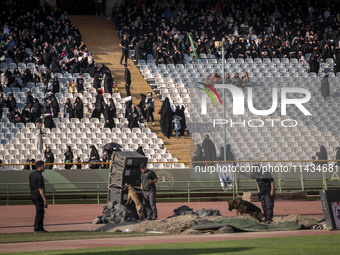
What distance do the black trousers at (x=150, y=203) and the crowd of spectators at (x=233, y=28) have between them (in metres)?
23.3

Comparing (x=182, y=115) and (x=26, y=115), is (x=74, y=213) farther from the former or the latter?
(x=182, y=115)

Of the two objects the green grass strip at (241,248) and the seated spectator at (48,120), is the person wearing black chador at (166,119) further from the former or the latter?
the green grass strip at (241,248)

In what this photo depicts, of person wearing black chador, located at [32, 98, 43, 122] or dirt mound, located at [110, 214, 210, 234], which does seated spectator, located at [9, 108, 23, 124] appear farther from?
dirt mound, located at [110, 214, 210, 234]

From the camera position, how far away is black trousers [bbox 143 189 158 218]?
22.0 m

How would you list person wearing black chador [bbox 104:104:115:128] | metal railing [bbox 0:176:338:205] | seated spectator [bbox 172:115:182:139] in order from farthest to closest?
seated spectator [bbox 172:115:182:139] < person wearing black chador [bbox 104:104:115:128] < metal railing [bbox 0:176:338:205]

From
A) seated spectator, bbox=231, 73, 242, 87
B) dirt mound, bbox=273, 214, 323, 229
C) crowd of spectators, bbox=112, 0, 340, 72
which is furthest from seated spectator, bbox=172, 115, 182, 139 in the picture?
dirt mound, bbox=273, 214, 323, 229

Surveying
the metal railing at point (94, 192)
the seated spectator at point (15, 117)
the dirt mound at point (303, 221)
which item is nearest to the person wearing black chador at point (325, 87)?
the metal railing at point (94, 192)

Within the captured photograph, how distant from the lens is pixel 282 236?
17.5 metres

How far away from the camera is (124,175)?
2295 centimetres

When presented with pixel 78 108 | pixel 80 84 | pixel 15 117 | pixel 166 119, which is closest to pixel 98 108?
pixel 78 108

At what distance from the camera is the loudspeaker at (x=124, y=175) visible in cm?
2277

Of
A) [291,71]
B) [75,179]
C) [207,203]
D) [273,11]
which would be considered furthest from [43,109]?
[273,11]

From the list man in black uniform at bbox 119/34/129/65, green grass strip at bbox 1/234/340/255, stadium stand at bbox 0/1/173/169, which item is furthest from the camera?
man in black uniform at bbox 119/34/129/65

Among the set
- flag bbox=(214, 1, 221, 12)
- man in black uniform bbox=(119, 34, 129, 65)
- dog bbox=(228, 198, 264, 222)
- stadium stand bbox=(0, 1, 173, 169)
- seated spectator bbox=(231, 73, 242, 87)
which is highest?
flag bbox=(214, 1, 221, 12)
